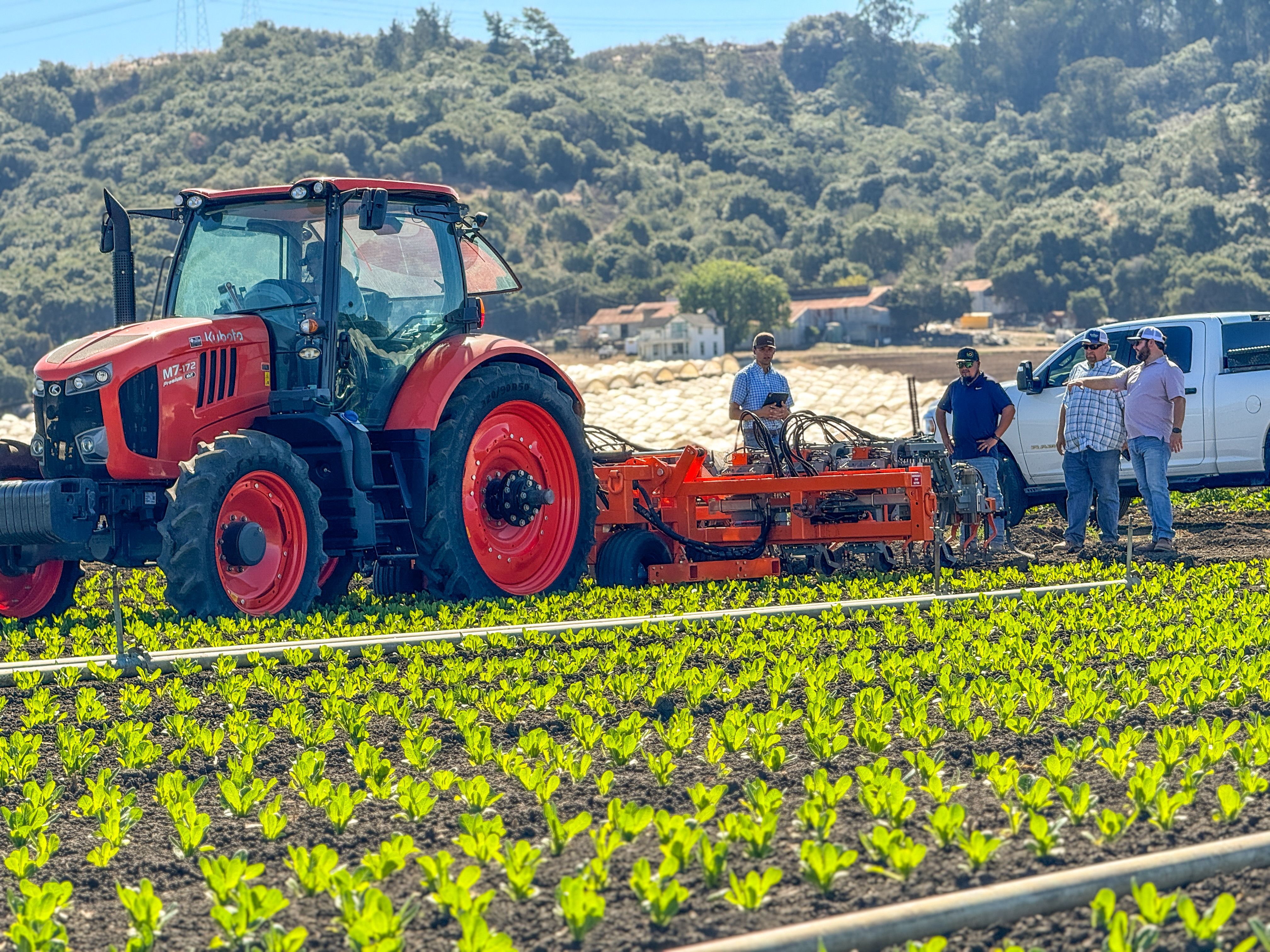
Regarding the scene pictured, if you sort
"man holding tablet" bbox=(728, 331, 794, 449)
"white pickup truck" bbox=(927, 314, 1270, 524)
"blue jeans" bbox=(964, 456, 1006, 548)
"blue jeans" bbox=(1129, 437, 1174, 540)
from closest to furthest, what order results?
1. "man holding tablet" bbox=(728, 331, 794, 449)
2. "blue jeans" bbox=(1129, 437, 1174, 540)
3. "blue jeans" bbox=(964, 456, 1006, 548)
4. "white pickup truck" bbox=(927, 314, 1270, 524)

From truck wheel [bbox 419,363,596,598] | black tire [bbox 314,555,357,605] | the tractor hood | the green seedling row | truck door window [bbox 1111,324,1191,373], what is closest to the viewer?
the green seedling row

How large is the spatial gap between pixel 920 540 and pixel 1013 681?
4.56 m

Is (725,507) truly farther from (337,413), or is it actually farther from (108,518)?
(108,518)

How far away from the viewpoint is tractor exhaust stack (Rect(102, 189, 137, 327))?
9.20 metres

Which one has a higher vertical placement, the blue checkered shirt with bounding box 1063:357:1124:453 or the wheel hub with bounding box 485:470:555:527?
the blue checkered shirt with bounding box 1063:357:1124:453

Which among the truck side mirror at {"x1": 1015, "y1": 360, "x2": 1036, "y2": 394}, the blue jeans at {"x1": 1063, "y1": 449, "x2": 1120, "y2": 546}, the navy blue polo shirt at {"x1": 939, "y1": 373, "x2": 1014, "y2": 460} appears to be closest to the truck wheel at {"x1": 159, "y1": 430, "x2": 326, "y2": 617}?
the navy blue polo shirt at {"x1": 939, "y1": 373, "x2": 1014, "y2": 460}

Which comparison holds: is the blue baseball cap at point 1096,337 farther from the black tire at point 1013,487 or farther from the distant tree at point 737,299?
the distant tree at point 737,299

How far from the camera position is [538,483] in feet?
33.3

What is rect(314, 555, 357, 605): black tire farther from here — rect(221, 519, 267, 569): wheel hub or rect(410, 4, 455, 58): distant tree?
rect(410, 4, 455, 58): distant tree

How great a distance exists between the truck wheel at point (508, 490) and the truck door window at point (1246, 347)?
277 inches

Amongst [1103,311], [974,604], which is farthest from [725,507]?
[1103,311]

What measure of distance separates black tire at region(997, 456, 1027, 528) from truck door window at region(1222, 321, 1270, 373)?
6.99 ft

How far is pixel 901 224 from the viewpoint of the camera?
431 ft

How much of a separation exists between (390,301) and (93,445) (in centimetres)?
209
